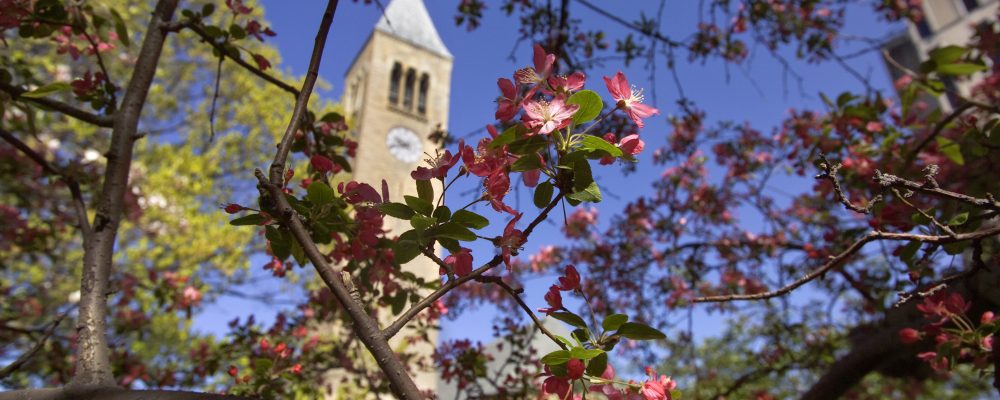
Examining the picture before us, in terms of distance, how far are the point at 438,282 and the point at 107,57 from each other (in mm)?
7380

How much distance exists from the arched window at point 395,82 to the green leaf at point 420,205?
80.7ft

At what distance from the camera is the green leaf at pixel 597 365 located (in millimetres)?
774

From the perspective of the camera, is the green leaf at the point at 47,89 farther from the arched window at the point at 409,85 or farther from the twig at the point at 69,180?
the arched window at the point at 409,85

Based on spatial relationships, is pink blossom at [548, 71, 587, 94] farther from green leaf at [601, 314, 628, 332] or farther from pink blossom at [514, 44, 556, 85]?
green leaf at [601, 314, 628, 332]

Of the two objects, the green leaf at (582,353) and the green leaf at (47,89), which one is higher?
the green leaf at (47,89)

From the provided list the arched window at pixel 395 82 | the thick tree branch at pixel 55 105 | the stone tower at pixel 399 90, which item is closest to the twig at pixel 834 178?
the thick tree branch at pixel 55 105

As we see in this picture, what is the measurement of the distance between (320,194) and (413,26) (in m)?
26.3

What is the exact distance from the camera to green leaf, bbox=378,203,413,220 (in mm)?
790

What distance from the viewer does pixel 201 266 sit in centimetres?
776

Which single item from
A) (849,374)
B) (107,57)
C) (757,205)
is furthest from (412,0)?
(849,374)

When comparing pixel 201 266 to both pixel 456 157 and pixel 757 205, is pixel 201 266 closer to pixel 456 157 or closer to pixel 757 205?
pixel 757 205

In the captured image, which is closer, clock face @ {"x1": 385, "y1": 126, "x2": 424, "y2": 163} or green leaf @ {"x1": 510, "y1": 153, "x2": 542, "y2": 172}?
green leaf @ {"x1": 510, "y1": 153, "x2": 542, "y2": 172}

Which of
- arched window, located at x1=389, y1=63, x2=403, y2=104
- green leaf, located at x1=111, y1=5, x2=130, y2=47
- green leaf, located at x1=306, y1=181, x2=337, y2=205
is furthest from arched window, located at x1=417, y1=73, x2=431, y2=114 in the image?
green leaf, located at x1=306, y1=181, x2=337, y2=205

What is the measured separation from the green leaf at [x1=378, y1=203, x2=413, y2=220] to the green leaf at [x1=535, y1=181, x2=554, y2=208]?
0.18m
